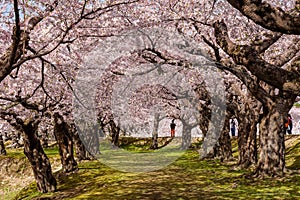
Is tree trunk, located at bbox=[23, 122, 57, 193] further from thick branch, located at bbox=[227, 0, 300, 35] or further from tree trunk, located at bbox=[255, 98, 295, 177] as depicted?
thick branch, located at bbox=[227, 0, 300, 35]

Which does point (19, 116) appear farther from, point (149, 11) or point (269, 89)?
point (269, 89)

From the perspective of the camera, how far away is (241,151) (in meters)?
22.5

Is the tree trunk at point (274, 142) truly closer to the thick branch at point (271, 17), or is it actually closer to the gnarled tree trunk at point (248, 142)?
the gnarled tree trunk at point (248, 142)

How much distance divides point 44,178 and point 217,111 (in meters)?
13.1

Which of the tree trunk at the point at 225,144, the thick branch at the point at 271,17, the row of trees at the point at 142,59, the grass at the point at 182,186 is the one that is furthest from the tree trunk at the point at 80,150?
the thick branch at the point at 271,17

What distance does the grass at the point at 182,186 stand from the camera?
1505cm

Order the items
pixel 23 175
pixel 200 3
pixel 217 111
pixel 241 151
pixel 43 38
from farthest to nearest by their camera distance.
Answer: pixel 23 175 → pixel 217 111 → pixel 241 151 → pixel 200 3 → pixel 43 38

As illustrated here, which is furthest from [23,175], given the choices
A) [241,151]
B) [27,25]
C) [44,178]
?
[27,25]

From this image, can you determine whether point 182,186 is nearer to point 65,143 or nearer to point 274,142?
point 274,142

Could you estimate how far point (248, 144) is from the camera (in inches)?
843

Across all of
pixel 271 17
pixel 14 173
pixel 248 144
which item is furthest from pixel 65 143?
pixel 271 17

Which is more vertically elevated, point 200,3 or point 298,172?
point 200,3

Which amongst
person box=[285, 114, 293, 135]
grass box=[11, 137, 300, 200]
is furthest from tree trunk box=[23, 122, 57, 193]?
person box=[285, 114, 293, 135]

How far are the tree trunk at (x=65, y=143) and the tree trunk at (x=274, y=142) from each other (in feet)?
43.9
